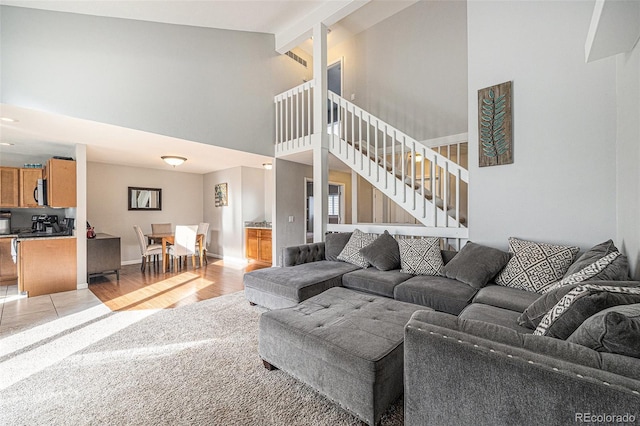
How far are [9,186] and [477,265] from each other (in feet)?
21.5

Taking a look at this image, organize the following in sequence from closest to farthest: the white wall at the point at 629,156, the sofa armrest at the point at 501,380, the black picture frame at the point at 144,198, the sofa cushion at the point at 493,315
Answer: the sofa armrest at the point at 501,380
the sofa cushion at the point at 493,315
the white wall at the point at 629,156
the black picture frame at the point at 144,198

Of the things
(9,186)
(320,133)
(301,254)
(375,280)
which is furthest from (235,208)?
(375,280)

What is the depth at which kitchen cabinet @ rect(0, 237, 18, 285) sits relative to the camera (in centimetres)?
432

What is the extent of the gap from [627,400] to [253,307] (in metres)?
3.06

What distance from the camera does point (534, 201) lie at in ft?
8.96

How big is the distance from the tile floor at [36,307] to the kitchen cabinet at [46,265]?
0.43 ft

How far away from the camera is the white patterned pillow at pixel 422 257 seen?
2.92 m

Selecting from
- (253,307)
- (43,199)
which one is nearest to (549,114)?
(253,307)

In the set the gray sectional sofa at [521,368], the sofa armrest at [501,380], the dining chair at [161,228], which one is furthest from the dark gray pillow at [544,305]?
the dining chair at [161,228]

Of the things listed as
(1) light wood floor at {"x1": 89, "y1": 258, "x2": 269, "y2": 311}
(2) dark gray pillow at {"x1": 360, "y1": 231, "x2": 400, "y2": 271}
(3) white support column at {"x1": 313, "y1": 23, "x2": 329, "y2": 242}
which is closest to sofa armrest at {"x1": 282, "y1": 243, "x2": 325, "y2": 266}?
(3) white support column at {"x1": 313, "y1": 23, "x2": 329, "y2": 242}

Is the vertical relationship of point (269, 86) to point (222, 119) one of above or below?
above

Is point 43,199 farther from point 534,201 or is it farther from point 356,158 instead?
point 534,201

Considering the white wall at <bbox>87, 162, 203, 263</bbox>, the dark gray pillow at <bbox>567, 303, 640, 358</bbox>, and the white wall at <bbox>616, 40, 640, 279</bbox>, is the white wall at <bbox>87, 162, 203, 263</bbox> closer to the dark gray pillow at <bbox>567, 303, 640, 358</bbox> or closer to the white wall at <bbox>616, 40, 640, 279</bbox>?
the dark gray pillow at <bbox>567, 303, 640, 358</bbox>

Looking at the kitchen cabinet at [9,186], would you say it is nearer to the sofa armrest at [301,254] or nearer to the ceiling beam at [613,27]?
the sofa armrest at [301,254]
